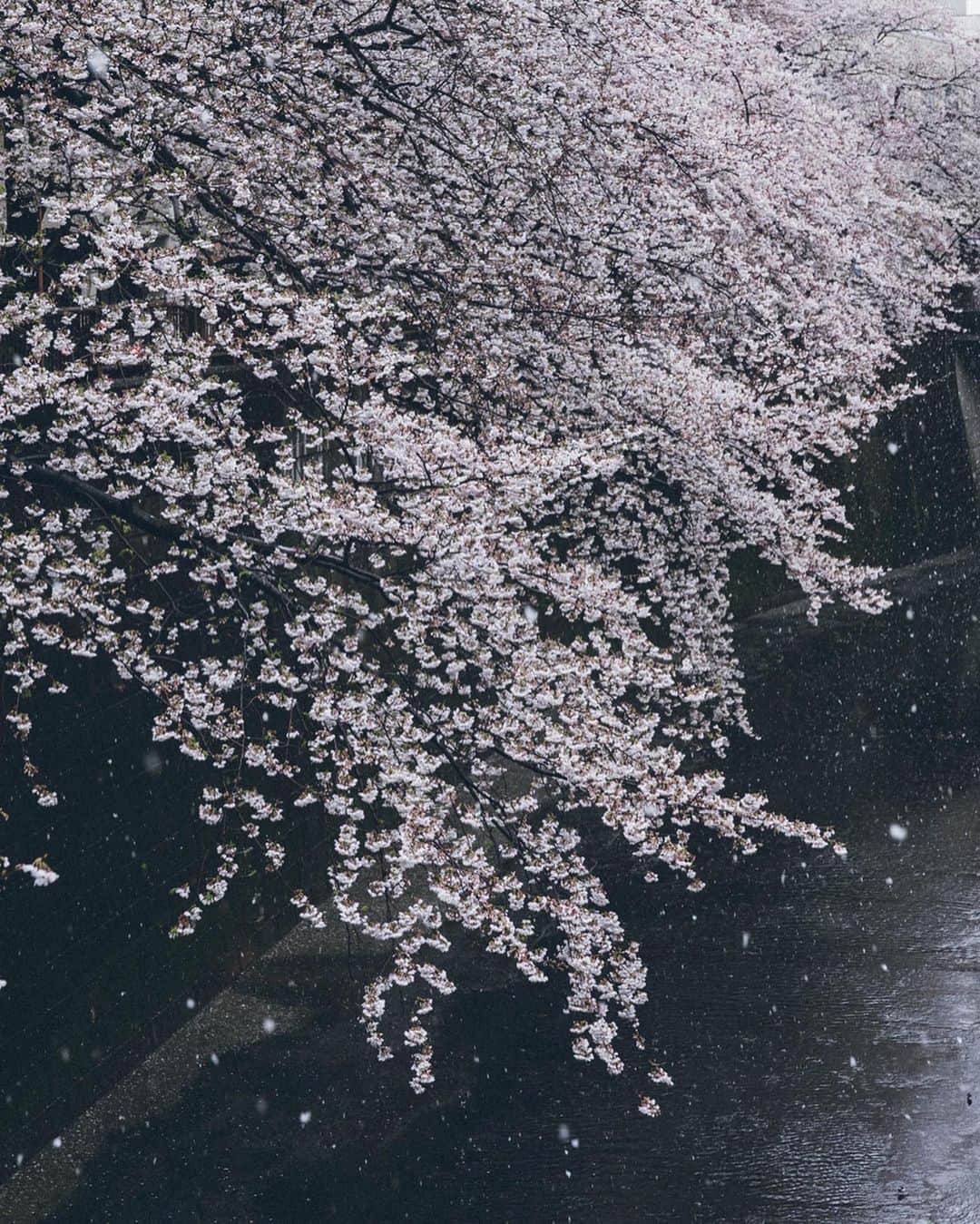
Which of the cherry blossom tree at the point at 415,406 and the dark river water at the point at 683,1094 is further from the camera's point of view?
the dark river water at the point at 683,1094

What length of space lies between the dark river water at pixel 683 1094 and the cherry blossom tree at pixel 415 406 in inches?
18.9

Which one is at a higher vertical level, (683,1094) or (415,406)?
(415,406)

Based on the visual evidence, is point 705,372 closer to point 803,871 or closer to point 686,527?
point 686,527

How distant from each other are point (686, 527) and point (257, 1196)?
6710 mm

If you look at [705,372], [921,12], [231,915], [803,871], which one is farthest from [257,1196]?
[921,12]

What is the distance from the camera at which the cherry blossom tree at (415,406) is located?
566 centimetres

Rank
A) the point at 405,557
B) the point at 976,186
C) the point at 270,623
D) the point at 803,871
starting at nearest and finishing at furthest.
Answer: the point at 270,623 → the point at 803,871 → the point at 405,557 → the point at 976,186

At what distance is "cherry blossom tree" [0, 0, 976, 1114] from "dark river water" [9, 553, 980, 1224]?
18.9 inches

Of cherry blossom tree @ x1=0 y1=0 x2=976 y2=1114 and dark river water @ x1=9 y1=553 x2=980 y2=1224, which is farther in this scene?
dark river water @ x1=9 y1=553 x2=980 y2=1224

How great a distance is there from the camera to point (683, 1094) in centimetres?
697

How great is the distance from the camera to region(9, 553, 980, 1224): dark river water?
6.12 meters

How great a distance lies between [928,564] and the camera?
25234mm

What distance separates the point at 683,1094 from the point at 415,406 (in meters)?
5.06

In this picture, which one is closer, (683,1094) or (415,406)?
(683,1094)
